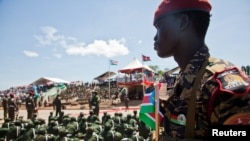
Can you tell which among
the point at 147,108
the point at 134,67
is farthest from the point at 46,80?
the point at 147,108

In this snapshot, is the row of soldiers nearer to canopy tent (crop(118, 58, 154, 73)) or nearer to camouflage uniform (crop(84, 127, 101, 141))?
camouflage uniform (crop(84, 127, 101, 141))

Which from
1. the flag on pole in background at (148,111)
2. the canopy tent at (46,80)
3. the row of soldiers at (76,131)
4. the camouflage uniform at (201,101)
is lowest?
the row of soldiers at (76,131)

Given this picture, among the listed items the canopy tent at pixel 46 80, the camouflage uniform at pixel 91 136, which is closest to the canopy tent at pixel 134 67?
the canopy tent at pixel 46 80

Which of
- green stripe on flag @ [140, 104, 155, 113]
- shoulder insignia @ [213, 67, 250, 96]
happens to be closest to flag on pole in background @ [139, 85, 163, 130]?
green stripe on flag @ [140, 104, 155, 113]

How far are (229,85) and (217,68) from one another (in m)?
0.15

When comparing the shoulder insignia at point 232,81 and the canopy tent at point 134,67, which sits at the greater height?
the canopy tent at point 134,67

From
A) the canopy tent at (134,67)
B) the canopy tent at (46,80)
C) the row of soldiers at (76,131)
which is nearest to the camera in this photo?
the row of soldiers at (76,131)

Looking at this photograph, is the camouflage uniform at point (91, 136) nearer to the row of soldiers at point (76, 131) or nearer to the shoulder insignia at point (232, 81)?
the row of soldiers at point (76, 131)

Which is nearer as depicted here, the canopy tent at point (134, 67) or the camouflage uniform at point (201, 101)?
the camouflage uniform at point (201, 101)

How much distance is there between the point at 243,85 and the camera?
1.09 m

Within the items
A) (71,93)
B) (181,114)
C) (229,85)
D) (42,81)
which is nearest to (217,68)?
(229,85)

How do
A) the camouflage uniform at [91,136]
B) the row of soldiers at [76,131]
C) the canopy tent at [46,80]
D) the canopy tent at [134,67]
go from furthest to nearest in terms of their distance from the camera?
the canopy tent at [46,80] < the canopy tent at [134,67] < the row of soldiers at [76,131] < the camouflage uniform at [91,136]

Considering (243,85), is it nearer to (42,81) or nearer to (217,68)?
(217,68)

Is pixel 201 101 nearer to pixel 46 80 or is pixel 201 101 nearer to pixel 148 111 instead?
pixel 148 111
